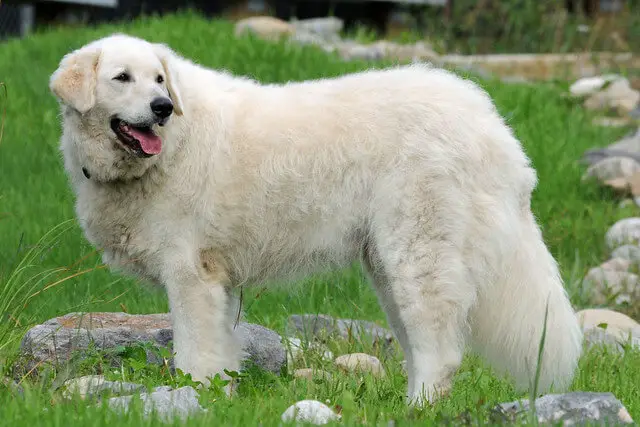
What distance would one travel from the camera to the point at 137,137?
4.87 m

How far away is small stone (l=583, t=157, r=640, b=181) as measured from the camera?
9.73 m

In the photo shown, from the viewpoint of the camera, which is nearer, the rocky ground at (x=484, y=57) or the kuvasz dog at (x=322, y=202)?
the kuvasz dog at (x=322, y=202)

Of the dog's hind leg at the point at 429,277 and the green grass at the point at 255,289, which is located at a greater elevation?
the dog's hind leg at the point at 429,277

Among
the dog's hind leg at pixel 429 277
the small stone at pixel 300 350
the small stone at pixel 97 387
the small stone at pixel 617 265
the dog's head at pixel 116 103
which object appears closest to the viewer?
the small stone at pixel 97 387

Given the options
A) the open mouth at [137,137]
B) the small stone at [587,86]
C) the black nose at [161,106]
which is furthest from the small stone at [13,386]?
the small stone at [587,86]

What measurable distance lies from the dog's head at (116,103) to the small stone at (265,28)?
318 inches

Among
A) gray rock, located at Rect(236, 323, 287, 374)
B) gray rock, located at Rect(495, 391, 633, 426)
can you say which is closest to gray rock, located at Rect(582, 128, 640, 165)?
gray rock, located at Rect(236, 323, 287, 374)

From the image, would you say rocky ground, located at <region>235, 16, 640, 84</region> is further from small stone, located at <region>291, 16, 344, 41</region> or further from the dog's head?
the dog's head

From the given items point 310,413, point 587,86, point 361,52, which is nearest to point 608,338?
point 310,413

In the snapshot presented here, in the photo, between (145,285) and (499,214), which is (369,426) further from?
(145,285)

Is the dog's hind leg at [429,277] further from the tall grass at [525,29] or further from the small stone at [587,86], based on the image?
the tall grass at [525,29]

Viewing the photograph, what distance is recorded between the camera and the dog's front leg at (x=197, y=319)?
4.80 metres

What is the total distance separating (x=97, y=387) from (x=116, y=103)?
1345mm

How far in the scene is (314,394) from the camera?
182 inches
